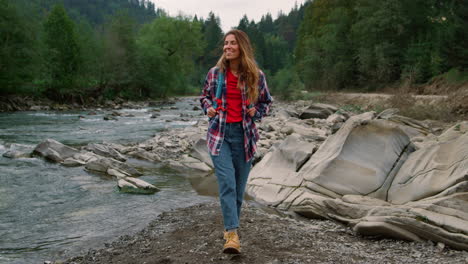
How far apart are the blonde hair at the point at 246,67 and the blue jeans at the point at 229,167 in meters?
0.33

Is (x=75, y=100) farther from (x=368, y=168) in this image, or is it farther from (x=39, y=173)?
(x=368, y=168)

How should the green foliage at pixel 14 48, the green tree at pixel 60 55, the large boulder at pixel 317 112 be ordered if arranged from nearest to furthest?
the large boulder at pixel 317 112
the green foliage at pixel 14 48
the green tree at pixel 60 55

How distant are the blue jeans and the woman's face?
65 centimetres

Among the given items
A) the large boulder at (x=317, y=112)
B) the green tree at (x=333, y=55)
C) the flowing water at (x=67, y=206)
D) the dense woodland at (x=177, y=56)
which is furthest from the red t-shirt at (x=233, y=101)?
the green tree at (x=333, y=55)

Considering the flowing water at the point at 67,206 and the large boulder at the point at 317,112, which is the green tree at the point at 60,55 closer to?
the large boulder at the point at 317,112

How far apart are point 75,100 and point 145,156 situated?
2649 cm

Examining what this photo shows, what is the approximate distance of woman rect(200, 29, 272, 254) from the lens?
371cm

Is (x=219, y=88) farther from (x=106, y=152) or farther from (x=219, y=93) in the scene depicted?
(x=106, y=152)

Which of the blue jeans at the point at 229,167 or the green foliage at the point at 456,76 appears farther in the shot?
the green foliage at the point at 456,76

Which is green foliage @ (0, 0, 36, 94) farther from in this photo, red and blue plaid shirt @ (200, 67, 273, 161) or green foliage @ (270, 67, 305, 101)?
red and blue plaid shirt @ (200, 67, 273, 161)

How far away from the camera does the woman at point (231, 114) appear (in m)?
3.71

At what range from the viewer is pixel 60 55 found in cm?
3706

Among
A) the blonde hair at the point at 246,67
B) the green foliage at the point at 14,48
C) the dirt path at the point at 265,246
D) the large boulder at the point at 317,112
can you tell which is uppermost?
the green foliage at the point at 14,48

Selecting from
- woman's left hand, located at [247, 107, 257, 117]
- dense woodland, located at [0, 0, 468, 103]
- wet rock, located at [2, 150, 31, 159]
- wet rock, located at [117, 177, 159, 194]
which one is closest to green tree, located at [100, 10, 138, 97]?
dense woodland, located at [0, 0, 468, 103]
